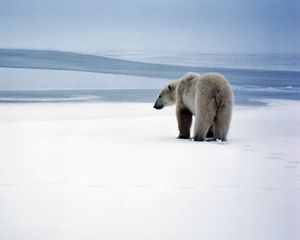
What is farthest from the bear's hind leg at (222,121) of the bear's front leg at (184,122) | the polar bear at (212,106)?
the bear's front leg at (184,122)

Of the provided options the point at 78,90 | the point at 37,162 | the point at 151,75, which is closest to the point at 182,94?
the point at 37,162

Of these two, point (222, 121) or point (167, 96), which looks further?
point (167, 96)

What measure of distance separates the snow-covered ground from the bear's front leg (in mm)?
147

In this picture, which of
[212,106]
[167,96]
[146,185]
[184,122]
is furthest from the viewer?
[167,96]

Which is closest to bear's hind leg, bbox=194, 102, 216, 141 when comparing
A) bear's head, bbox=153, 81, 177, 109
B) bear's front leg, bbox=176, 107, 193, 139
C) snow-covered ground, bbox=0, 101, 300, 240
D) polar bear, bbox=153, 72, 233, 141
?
polar bear, bbox=153, 72, 233, 141

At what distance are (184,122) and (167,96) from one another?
1.65 feet

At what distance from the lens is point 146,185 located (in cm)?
219

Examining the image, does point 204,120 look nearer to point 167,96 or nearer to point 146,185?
point 167,96

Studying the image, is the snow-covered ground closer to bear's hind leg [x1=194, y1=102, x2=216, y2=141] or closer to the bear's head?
bear's hind leg [x1=194, y1=102, x2=216, y2=141]

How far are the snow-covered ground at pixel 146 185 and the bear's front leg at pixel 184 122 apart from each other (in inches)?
5.8

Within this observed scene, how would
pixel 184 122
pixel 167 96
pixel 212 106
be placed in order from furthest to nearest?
pixel 167 96, pixel 184 122, pixel 212 106

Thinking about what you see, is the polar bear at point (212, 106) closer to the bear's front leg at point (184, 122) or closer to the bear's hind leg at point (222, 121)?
the bear's hind leg at point (222, 121)

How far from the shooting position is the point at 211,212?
190 cm

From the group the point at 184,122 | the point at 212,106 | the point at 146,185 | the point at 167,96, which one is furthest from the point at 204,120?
the point at 146,185
